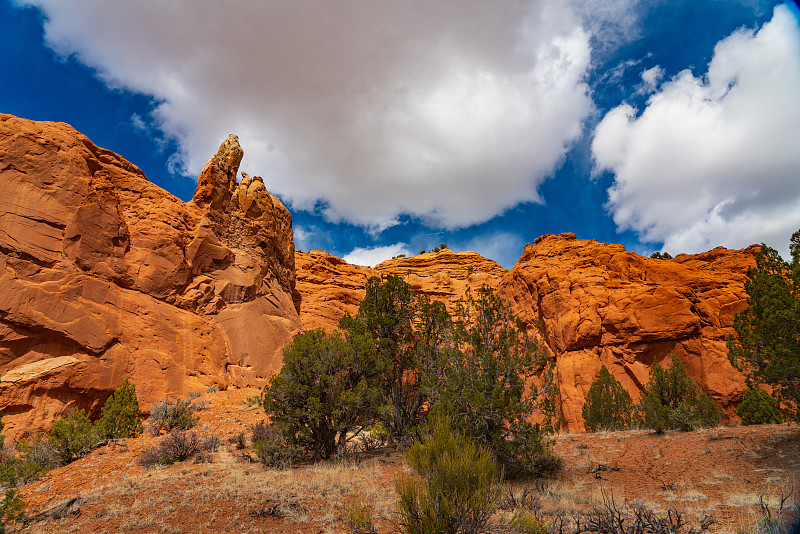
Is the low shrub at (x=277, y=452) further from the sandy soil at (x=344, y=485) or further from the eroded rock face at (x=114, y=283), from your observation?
the eroded rock face at (x=114, y=283)

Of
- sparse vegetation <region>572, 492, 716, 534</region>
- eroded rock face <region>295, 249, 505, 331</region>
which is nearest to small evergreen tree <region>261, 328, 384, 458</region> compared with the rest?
sparse vegetation <region>572, 492, 716, 534</region>

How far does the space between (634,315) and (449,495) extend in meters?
33.6

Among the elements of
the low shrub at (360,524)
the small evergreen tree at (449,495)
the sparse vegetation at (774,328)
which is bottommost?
the low shrub at (360,524)

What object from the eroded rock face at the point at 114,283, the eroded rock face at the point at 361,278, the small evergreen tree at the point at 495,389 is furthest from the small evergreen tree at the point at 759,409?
the eroded rock face at the point at 114,283

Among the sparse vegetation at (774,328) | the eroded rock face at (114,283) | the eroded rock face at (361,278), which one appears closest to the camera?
the sparse vegetation at (774,328)

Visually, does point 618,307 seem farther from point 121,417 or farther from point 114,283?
point 114,283

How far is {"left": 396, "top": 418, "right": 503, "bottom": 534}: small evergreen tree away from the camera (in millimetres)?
4430

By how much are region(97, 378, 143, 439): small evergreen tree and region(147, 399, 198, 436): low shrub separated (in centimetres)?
61

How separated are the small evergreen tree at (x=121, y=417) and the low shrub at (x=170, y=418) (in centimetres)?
61

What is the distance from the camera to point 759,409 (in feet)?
53.0

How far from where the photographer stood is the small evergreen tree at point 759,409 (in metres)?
15.8

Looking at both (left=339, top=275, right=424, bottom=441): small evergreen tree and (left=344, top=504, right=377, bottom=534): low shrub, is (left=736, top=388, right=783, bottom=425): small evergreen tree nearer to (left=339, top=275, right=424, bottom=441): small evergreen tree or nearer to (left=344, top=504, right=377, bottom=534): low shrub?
(left=339, top=275, right=424, bottom=441): small evergreen tree

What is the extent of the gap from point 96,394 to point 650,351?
37390 millimetres

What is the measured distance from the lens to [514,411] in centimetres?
931
